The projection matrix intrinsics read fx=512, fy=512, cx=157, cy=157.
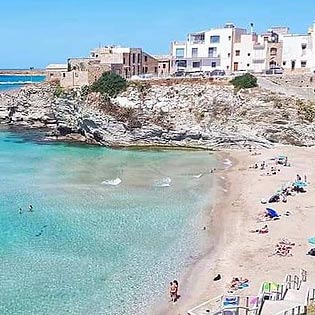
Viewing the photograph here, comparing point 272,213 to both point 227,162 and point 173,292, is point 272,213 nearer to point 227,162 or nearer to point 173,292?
point 173,292

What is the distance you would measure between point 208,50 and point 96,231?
48.7 m

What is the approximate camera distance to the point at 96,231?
28750 millimetres

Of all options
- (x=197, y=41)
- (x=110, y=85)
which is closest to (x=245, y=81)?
(x=110, y=85)

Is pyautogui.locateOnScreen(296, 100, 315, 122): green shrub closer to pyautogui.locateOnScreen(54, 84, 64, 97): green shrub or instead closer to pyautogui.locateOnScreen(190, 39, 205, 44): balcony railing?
pyautogui.locateOnScreen(190, 39, 205, 44): balcony railing

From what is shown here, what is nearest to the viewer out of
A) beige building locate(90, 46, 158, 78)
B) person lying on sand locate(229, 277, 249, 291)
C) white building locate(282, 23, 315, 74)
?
person lying on sand locate(229, 277, 249, 291)

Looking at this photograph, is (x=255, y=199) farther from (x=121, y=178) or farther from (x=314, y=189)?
(x=121, y=178)

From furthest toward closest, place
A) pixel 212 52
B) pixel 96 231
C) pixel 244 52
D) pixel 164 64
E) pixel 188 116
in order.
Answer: pixel 164 64
pixel 212 52
pixel 244 52
pixel 188 116
pixel 96 231

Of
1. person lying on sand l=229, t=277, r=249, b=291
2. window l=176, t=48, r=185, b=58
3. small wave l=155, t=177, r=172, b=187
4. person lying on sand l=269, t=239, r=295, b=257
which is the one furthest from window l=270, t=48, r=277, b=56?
person lying on sand l=229, t=277, r=249, b=291

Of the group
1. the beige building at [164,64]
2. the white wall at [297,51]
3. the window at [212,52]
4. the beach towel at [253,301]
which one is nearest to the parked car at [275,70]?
the white wall at [297,51]

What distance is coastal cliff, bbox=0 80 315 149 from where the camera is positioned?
5528cm

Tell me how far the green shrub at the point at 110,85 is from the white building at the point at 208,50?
46.7 ft

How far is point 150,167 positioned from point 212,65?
30.3 m

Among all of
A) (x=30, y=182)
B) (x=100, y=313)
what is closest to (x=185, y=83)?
(x=30, y=182)

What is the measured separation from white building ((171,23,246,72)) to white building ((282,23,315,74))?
24.4 feet
